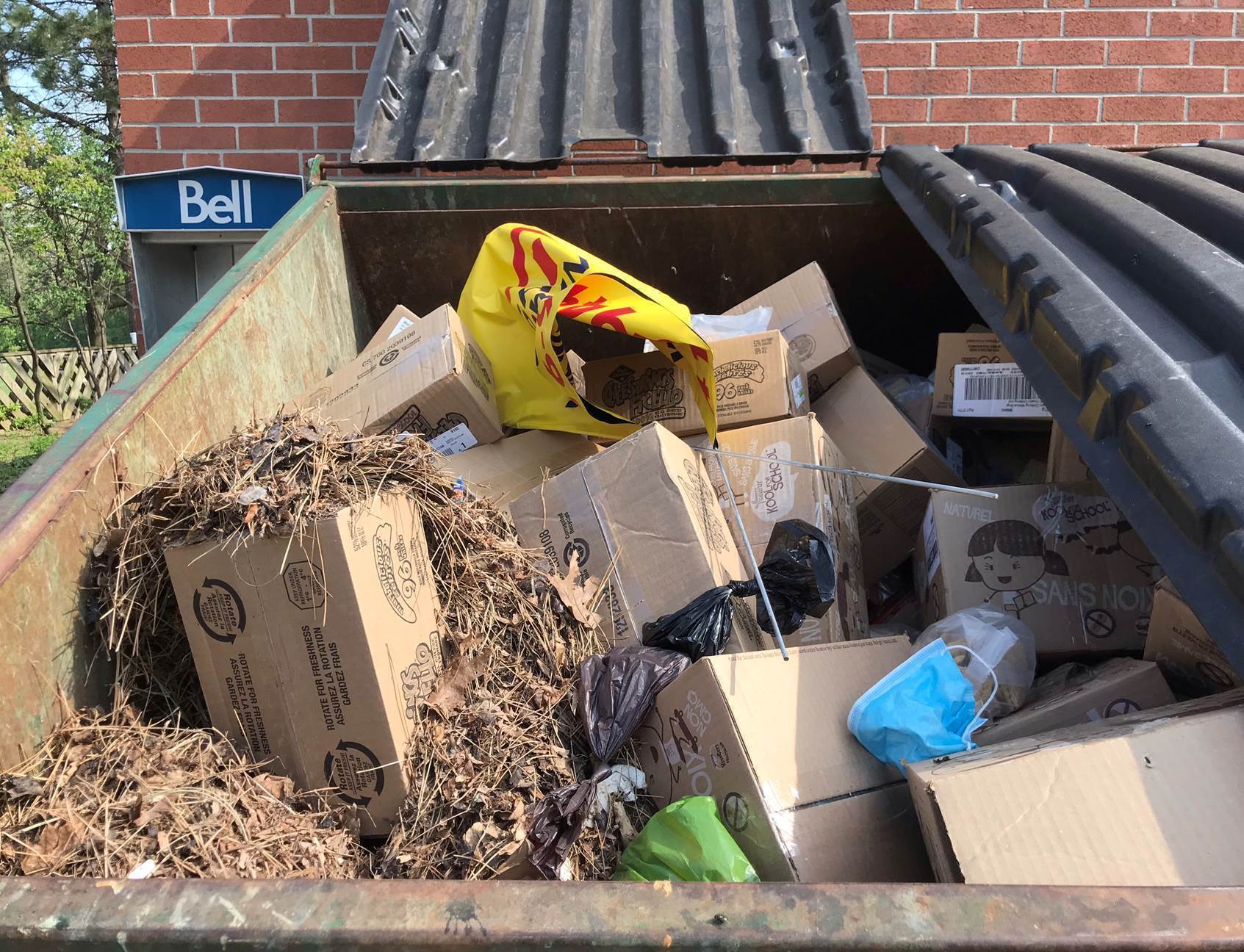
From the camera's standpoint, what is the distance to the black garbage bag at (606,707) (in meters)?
1.44

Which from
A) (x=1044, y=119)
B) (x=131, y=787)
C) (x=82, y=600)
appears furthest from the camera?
(x=1044, y=119)

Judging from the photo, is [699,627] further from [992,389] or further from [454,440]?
[992,389]

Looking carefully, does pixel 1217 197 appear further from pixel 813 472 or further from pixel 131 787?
pixel 131 787

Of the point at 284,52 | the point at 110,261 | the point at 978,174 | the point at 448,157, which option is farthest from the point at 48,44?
the point at 978,174

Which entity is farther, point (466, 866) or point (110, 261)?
point (110, 261)

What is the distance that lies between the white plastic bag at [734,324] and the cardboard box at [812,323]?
0.12 m

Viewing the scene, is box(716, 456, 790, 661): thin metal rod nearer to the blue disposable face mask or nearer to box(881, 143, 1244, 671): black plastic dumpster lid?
the blue disposable face mask

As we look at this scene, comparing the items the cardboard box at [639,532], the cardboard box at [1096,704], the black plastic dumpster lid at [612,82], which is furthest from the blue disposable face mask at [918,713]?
the black plastic dumpster lid at [612,82]

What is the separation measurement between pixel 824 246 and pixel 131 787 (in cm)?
234

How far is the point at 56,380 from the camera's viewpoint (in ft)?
48.9

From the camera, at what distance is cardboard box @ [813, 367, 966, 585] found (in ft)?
7.60

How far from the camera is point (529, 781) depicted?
1513 mm

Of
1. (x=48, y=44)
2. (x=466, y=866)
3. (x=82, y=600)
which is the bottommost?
(x=466, y=866)

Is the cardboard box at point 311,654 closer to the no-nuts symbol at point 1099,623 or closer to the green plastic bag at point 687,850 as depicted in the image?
the green plastic bag at point 687,850
